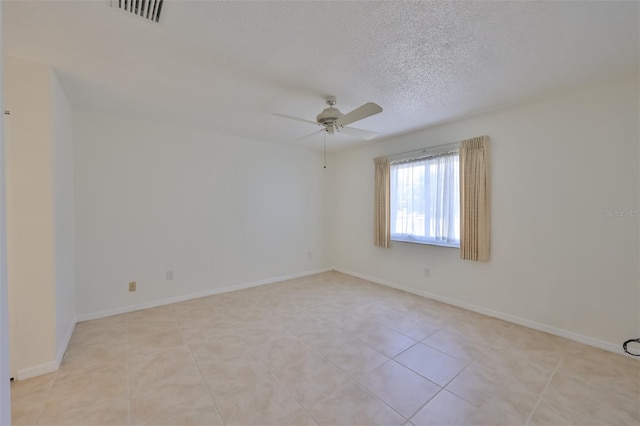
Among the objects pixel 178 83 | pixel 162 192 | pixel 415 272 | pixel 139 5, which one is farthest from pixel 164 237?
pixel 415 272

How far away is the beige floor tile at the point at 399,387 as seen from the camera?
179cm

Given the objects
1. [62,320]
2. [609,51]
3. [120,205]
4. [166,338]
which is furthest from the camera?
[120,205]

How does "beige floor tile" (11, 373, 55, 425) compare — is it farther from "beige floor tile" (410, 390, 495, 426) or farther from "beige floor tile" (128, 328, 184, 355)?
"beige floor tile" (410, 390, 495, 426)

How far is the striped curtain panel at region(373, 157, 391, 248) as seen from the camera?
4324 millimetres

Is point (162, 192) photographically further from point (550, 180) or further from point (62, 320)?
point (550, 180)

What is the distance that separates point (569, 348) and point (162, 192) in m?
4.74

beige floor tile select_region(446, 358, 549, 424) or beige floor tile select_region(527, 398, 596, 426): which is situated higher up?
beige floor tile select_region(446, 358, 549, 424)

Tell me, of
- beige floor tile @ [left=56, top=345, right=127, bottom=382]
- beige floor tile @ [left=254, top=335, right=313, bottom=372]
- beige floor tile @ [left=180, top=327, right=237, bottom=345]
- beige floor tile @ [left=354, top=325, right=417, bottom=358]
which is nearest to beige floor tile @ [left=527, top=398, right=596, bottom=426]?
beige floor tile @ [left=354, top=325, right=417, bottom=358]

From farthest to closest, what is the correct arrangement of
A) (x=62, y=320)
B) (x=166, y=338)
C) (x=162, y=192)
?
(x=162, y=192) < (x=166, y=338) < (x=62, y=320)

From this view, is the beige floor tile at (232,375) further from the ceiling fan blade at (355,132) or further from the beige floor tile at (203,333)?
the ceiling fan blade at (355,132)

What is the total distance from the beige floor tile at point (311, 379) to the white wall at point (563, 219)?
2190 millimetres

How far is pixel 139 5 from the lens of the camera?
5.06ft

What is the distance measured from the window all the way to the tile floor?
1.10 metres

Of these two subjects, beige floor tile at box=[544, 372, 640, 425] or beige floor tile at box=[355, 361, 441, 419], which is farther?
beige floor tile at box=[355, 361, 441, 419]
